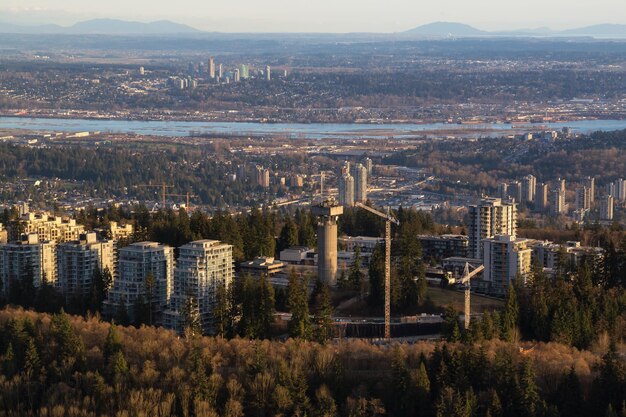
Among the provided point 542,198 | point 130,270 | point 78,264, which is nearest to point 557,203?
point 542,198

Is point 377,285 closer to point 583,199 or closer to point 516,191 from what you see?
point 583,199

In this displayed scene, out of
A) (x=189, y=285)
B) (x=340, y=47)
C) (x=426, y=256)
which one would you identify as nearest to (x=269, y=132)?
(x=426, y=256)

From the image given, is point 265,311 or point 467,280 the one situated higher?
point 467,280

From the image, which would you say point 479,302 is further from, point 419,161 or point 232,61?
point 232,61

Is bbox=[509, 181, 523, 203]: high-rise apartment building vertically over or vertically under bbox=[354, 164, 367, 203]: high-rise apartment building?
under

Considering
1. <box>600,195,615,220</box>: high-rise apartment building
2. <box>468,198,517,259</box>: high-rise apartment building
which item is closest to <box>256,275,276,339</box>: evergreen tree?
<box>468,198,517,259</box>: high-rise apartment building

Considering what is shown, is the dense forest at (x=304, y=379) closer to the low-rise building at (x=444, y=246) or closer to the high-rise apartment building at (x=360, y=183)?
the low-rise building at (x=444, y=246)

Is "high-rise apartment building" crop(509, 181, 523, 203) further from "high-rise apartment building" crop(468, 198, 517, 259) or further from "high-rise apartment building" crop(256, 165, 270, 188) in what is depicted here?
"high-rise apartment building" crop(468, 198, 517, 259)
